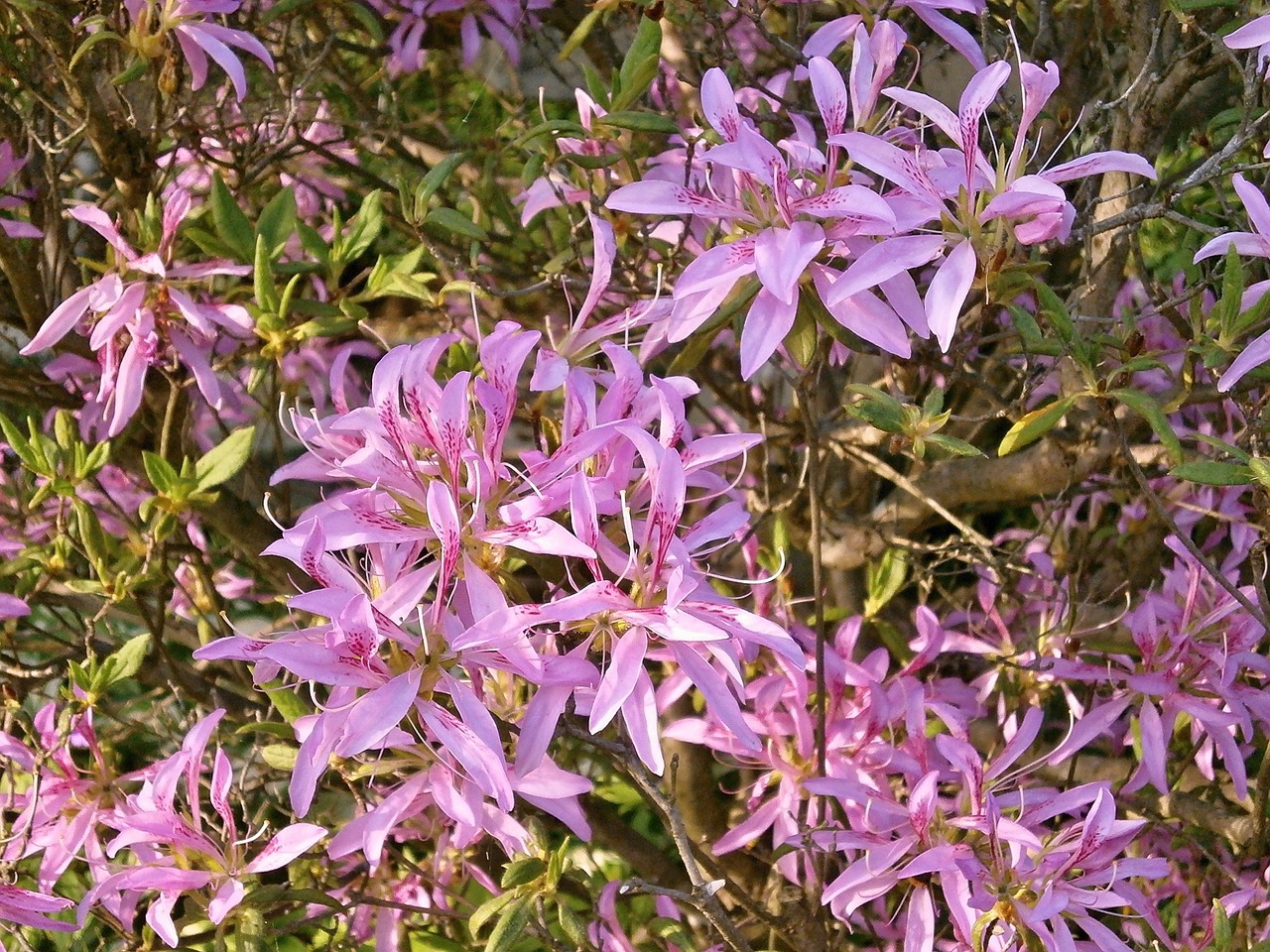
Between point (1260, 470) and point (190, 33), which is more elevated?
point (190, 33)

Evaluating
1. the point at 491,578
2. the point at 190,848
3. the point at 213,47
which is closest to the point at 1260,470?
the point at 491,578

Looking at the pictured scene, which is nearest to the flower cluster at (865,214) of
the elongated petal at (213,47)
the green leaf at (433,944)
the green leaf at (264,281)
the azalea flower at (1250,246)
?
the azalea flower at (1250,246)

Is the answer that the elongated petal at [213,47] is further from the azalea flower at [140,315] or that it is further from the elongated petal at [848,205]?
the elongated petal at [848,205]

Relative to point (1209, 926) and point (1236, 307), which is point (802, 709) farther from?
point (1236, 307)

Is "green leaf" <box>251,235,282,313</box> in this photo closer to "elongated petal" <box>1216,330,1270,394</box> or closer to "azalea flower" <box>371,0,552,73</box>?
"azalea flower" <box>371,0,552,73</box>

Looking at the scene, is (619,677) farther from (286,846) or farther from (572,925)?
(286,846)

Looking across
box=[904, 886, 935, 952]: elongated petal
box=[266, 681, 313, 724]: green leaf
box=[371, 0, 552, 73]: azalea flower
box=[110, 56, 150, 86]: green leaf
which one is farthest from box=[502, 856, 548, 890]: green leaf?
box=[371, 0, 552, 73]: azalea flower
